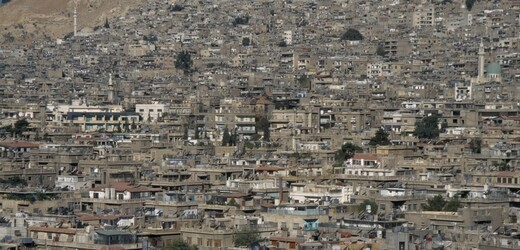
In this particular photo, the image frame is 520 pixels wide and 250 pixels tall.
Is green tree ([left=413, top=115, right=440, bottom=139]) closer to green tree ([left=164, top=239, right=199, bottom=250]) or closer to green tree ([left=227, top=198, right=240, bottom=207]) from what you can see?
green tree ([left=227, top=198, right=240, bottom=207])

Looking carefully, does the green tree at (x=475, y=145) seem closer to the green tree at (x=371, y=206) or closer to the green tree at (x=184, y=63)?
the green tree at (x=371, y=206)

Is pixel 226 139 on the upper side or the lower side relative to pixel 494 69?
lower

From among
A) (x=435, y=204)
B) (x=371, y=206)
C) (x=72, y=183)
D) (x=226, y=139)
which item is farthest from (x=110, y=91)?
(x=435, y=204)

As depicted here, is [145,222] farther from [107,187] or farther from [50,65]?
[50,65]

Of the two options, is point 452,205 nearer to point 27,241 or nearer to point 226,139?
point 27,241

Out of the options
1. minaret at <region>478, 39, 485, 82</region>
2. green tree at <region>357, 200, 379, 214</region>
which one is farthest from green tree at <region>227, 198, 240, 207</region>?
minaret at <region>478, 39, 485, 82</region>

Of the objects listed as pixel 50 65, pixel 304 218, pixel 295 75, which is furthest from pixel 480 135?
pixel 50 65
